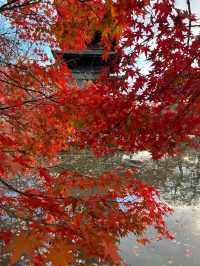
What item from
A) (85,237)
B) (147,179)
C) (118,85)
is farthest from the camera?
(147,179)

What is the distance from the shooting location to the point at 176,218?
975 centimetres

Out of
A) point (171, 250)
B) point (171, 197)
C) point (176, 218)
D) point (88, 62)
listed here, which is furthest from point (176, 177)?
point (88, 62)

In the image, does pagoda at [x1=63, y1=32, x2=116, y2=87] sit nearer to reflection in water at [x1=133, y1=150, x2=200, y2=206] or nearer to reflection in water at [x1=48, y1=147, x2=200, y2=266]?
reflection in water at [x1=48, y1=147, x2=200, y2=266]

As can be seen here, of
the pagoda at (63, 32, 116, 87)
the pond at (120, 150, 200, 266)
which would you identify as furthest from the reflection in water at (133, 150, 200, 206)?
the pagoda at (63, 32, 116, 87)

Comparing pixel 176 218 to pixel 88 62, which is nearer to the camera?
pixel 176 218

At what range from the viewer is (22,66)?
6160mm

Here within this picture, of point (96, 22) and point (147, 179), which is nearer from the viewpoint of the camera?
point (96, 22)

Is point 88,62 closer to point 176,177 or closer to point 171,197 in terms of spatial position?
point 176,177

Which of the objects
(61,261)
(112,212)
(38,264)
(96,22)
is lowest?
(38,264)

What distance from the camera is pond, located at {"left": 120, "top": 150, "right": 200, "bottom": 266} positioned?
7207 millimetres

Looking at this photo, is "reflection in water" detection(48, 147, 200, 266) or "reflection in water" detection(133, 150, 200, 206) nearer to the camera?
"reflection in water" detection(48, 147, 200, 266)

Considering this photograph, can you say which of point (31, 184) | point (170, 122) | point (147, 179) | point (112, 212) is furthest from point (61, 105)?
point (147, 179)

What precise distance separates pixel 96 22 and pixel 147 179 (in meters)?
9.54

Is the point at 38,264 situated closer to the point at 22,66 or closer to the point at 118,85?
the point at 118,85
